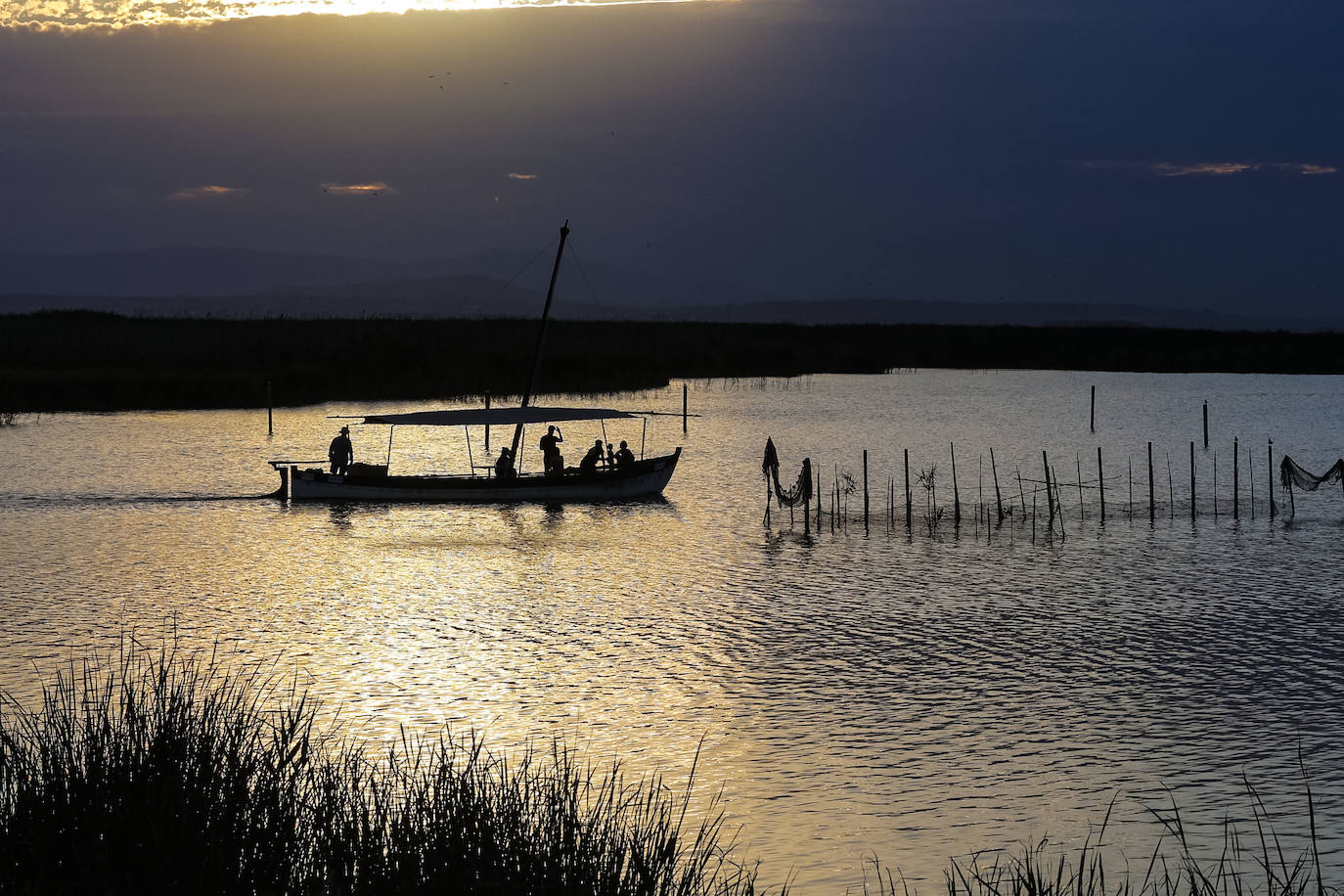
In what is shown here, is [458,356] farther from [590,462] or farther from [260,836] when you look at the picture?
[260,836]

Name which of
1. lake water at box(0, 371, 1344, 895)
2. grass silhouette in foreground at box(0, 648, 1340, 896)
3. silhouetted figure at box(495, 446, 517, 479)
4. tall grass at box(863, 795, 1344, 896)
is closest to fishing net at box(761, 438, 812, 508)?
lake water at box(0, 371, 1344, 895)

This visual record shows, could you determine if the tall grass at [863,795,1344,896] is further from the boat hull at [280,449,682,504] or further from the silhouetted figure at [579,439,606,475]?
the silhouetted figure at [579,439,606,475]

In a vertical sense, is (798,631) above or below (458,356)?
below

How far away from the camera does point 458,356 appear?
83.9 m

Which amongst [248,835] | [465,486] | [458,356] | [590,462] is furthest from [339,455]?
[458,356]

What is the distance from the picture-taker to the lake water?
1481 cm

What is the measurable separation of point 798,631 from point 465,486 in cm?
1912

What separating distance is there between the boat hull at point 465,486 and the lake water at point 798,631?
59 centimetres

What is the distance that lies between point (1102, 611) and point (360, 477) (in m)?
22.7

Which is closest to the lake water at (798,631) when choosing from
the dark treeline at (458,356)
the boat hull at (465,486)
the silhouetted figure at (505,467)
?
the boat hull at (465,486)

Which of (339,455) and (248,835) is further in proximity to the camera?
(339,455)

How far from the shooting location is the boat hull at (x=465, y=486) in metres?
40.6

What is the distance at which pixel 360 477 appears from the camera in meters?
40.5

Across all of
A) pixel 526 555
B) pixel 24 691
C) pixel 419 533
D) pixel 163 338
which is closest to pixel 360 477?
pixel 419 533
